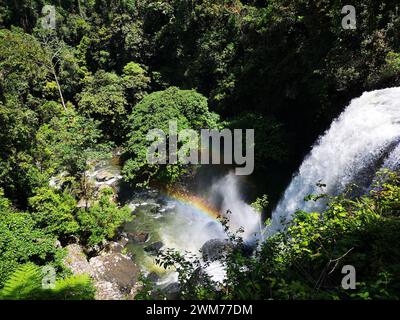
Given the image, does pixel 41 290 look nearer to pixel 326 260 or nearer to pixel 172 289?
pixel 326 260

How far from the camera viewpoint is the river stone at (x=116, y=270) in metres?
11.3

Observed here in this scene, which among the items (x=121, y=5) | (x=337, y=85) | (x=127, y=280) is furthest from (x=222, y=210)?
(x=121, y=5)

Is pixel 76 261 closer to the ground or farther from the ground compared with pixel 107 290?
farther from the ground

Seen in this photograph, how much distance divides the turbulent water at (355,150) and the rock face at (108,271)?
217 inches

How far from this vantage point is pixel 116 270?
1172 cm

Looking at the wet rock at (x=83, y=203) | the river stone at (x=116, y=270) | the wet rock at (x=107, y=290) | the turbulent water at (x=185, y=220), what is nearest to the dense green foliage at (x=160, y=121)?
the turbulent water at (x=185, y=220)

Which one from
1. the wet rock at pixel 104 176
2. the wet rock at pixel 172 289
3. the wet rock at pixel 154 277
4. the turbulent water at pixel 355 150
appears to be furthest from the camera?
the wet rock at pixel 104 176

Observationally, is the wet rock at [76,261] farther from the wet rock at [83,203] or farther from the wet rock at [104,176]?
the wet rock at [104,176]

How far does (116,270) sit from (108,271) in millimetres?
268

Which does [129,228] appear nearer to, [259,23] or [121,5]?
[259,23]

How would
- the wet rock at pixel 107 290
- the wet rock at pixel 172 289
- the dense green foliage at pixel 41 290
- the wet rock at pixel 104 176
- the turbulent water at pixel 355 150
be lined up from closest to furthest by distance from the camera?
the dense green foliage at pixel 41 290 → the turbulent water at pixel 355 150 → the wet rock at pixel 172 289 → the wet rock at pixel 107 290 → the wet rock at pixel 104 176

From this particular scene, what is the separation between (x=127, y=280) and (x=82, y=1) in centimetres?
3936

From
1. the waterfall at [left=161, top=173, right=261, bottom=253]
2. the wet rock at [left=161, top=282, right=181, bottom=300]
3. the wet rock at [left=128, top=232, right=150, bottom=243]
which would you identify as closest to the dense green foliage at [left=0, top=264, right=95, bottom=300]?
the wet rock at [left=161, top=282, right=181, bottom=300]

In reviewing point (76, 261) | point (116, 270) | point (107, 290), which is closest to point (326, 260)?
point (107, 290)
